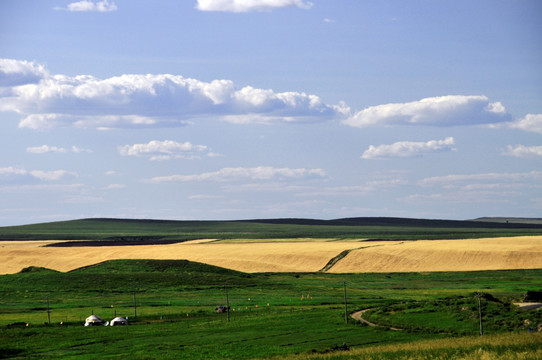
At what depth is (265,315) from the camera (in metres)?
104

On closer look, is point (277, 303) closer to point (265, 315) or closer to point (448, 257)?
point (265, 315)

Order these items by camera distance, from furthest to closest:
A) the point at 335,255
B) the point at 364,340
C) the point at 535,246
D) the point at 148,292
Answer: the point at 335,255 < the point at 535,246 < the point at 148,292 < the point at 364,340

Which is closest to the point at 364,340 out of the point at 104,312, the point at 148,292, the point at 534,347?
the point at 534,347

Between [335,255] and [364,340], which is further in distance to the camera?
[335,255]

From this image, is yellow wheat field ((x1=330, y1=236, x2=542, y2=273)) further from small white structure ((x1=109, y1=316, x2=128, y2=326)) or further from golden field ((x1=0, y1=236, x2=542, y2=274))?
small white structure ((x1=109, y1=316, x2=128, y2=326))

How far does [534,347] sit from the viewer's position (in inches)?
2467

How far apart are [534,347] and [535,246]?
11810 cm

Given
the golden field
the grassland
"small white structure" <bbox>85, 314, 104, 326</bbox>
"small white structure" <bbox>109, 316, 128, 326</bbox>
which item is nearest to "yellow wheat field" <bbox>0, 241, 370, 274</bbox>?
the golden field

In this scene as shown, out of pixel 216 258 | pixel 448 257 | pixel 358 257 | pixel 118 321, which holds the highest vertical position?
pixel 216 258

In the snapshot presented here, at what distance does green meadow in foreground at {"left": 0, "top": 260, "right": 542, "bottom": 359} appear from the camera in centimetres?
7512

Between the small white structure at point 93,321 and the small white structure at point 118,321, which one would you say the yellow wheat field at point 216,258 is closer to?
the small white structure at point 93,321

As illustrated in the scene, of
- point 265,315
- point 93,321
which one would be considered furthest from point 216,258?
point 93,321

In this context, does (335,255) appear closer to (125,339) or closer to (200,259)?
(200,259)

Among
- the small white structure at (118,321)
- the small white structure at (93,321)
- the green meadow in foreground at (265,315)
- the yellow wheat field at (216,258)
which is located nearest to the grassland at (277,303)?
the green meadow in foreground at (265,315)
